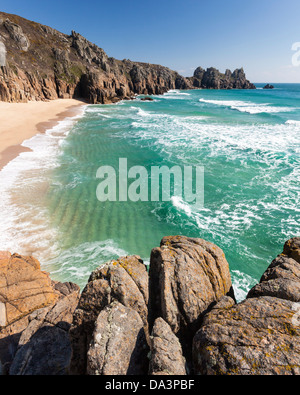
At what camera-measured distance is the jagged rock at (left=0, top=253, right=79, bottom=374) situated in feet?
19.5

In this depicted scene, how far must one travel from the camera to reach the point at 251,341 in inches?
145

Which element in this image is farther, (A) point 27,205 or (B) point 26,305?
(A) point 27,205

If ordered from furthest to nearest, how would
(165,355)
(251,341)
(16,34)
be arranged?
1. (16,34)
2. (165,355)
3. (251,341)

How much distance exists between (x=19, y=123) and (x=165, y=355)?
46131 millimetres

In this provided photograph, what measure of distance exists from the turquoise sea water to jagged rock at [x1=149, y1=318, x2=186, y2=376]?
7.11 metres

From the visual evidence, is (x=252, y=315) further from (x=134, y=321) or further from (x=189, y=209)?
(x=189, y=209)

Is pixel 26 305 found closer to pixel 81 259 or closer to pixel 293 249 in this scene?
pixel 81 259

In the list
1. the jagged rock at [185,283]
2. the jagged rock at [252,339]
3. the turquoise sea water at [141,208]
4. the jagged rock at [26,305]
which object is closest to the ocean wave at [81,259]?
the turquoise sea water at [141,208]

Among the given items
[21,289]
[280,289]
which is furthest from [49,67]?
[280,289]

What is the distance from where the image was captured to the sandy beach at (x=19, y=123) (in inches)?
1038

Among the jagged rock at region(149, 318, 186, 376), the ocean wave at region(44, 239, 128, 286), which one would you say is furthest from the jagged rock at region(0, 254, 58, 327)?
the jagged rock at region(149, 318, 186, 376)

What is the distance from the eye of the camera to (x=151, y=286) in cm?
588

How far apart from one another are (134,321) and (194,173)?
19.2m
